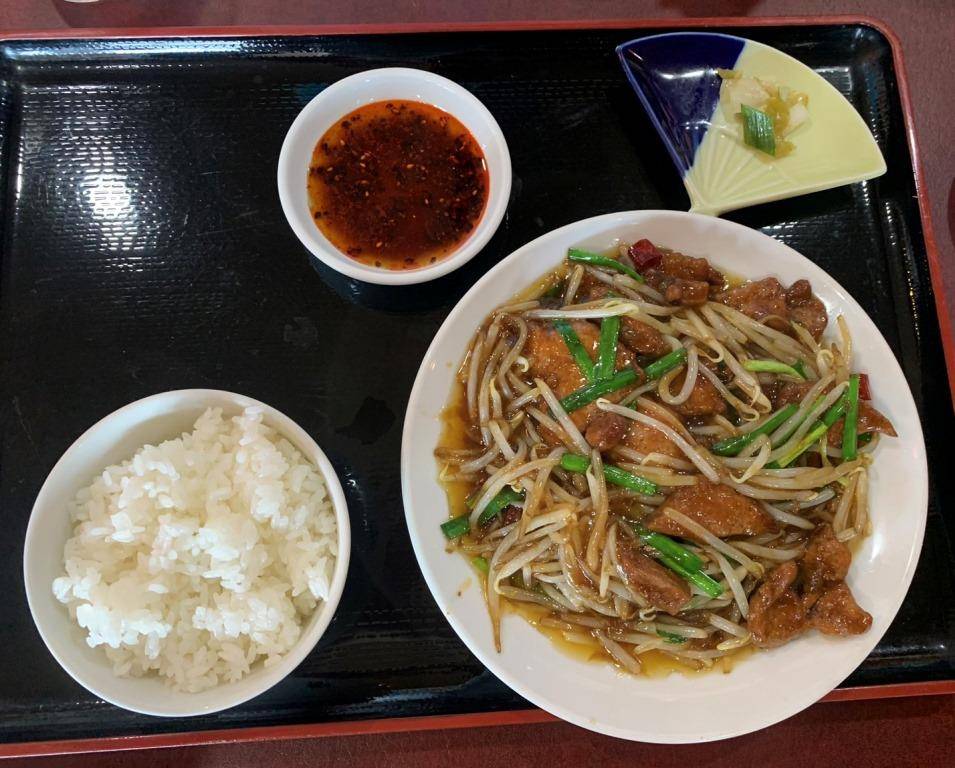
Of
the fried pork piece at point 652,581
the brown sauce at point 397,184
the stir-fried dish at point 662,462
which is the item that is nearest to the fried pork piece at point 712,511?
the stir-fried dish at point 662,462

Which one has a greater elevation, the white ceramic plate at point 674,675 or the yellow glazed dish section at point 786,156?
the yellow glazed dish section at point 786,156

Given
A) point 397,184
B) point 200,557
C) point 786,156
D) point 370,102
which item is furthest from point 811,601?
point 370,102

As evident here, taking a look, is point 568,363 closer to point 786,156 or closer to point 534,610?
point 534,610

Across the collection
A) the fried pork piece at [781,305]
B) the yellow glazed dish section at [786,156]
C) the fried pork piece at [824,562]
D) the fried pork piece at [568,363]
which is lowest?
the fried pork piece at [824,562]

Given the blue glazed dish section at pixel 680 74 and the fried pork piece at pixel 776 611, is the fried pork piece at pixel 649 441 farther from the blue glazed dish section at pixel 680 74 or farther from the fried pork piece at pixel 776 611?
the blue glazed dish section at pixel 680 74

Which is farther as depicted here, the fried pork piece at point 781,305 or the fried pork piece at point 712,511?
the fried pork piece at point 781,305

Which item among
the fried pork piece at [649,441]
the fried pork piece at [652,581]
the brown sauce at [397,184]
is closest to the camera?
the fried pork piece at [652,581]

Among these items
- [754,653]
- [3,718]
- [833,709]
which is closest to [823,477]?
[754,653]
